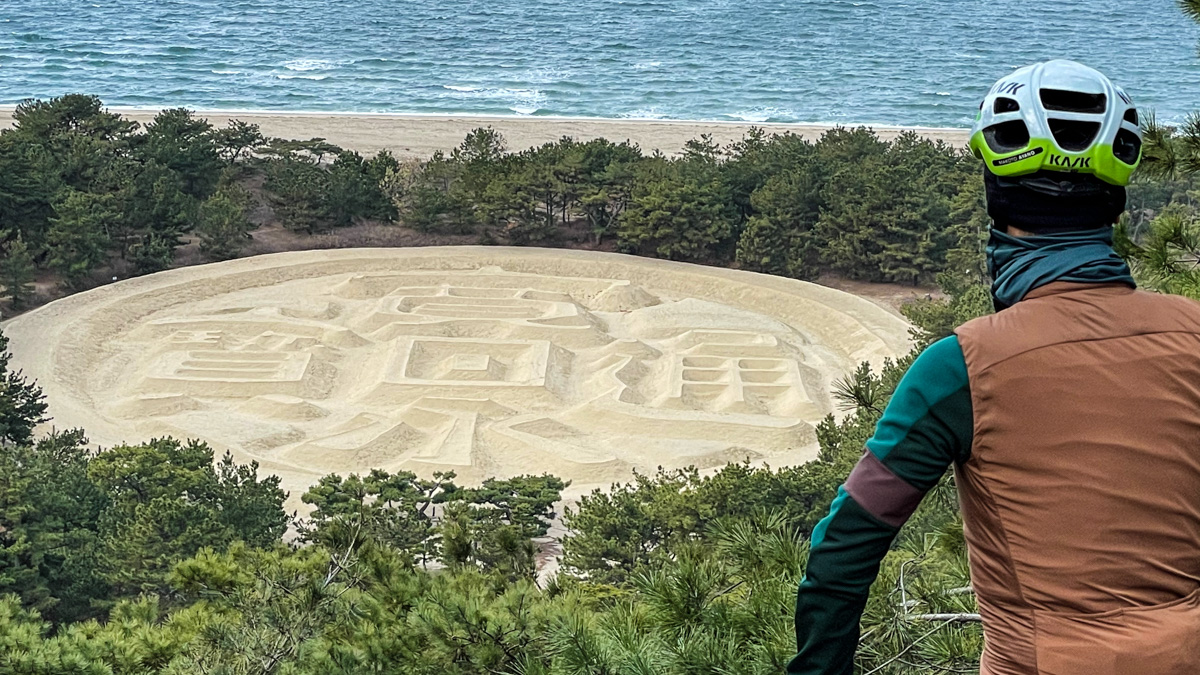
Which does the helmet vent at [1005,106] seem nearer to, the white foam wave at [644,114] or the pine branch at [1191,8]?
the pine branch at [1191,8]

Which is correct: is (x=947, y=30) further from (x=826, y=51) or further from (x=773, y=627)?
(x=773, y=627)

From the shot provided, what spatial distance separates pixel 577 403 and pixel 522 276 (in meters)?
8.44

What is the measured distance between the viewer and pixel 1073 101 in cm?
A: 255

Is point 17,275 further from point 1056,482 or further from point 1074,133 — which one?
point 1056,482

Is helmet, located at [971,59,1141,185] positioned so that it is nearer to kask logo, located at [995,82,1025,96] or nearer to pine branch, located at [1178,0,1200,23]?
kask logo, located at [995,82,1025,96]

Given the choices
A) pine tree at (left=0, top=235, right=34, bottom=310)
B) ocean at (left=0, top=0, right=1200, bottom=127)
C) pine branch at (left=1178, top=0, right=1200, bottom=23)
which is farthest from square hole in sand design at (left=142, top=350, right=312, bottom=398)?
ocean at (left=0, top=0, right=1200, bottom=127)

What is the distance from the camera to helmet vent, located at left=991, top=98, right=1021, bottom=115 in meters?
2.55

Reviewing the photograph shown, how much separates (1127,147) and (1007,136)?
26 cm

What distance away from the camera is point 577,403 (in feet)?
85.8

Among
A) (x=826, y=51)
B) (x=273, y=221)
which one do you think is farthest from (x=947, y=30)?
(x=273, y=221)

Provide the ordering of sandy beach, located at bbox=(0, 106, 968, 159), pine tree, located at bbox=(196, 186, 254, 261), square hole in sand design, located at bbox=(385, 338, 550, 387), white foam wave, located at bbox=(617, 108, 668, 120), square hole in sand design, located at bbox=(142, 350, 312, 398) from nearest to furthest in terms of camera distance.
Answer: square hole in sand design, located at bbox=(142, 350, 312, 398) < square hole in sand design, located at bbox=(385, 338, 550, 387) < pine tree, located at bbox=(196, 186, 254, 261) < sandy beach, located at bbox=(0, 106, 968, 159) < white foam wave, located at bbox=(617, 108, 668, 120)

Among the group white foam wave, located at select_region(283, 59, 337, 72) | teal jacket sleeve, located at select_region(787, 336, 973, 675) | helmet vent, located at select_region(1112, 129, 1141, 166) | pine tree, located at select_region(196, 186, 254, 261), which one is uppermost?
helmet vent, located at select_region(1112, 129, 1141, 166)

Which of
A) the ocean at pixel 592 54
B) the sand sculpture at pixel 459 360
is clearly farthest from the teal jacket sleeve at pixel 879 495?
the ocean at pixel 592 54

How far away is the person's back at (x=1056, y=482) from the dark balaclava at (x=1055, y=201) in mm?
128
